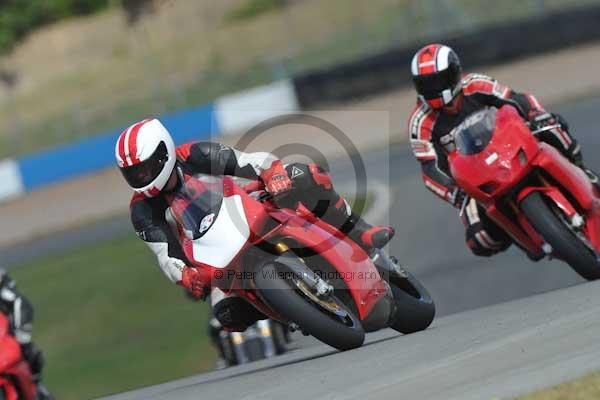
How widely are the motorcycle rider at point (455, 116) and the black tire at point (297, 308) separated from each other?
2.51 meters

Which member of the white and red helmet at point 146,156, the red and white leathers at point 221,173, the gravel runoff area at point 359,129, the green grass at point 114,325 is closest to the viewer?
the white and red helmet at point 146,156

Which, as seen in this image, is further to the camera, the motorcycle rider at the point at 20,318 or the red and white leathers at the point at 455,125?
the red and white leathers at the point at 455,125

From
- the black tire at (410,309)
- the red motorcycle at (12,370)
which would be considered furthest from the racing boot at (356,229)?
the red motorcycle at (12,370)

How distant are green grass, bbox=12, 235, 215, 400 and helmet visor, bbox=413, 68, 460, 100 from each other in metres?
3.83

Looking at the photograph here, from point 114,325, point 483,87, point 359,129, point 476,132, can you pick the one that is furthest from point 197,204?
point 359,129

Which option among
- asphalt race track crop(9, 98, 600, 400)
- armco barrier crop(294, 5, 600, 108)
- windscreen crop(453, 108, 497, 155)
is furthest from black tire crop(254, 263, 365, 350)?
armco barrier crop(294, 5, 600, 108)

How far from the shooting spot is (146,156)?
6402mm

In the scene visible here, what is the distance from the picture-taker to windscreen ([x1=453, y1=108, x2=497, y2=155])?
7.54 metres

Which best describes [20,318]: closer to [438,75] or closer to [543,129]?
[438,75]

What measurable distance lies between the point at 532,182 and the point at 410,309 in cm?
119

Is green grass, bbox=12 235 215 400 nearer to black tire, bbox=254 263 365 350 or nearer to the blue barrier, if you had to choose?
black tire, bbox=254 263 365 350

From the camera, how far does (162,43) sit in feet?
92.5

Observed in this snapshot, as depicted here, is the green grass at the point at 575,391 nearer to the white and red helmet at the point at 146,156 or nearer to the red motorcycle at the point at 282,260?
the red motorcycle at the point at 282,260

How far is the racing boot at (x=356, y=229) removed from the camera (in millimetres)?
7199
